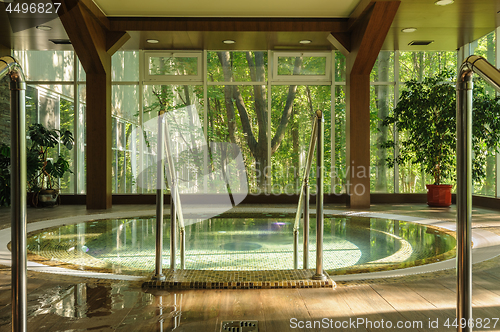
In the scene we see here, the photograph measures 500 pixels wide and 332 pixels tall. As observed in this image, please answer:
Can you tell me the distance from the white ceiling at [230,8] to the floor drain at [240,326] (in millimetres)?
5342

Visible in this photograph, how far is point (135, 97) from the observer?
9.02m

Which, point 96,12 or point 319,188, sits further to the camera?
point 96,12

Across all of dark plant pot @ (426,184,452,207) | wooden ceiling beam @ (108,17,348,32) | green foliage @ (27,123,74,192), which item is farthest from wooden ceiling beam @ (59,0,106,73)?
dark plant pot @ (426,184,452,207)

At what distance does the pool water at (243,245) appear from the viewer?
382 centimetres

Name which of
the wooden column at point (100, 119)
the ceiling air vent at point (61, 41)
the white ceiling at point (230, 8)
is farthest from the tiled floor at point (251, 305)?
the ceiling air vent at point (61, 41)

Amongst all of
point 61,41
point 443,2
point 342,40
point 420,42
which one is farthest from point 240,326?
point 420,42

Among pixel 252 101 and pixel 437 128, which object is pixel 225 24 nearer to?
pixel 252 101

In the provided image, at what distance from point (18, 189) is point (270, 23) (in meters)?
6.41

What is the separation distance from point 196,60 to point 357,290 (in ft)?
24.6

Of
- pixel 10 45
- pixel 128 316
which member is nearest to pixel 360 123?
pixel 128 316

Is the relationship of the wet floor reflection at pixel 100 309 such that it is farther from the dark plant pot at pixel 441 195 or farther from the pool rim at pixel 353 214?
the dark plant pot at pixel 441 195

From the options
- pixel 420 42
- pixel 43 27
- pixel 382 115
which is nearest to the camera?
pixel 43 27

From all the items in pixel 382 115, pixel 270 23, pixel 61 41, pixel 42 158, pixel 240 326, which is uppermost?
pixel 270 23

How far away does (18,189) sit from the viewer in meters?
1.20
